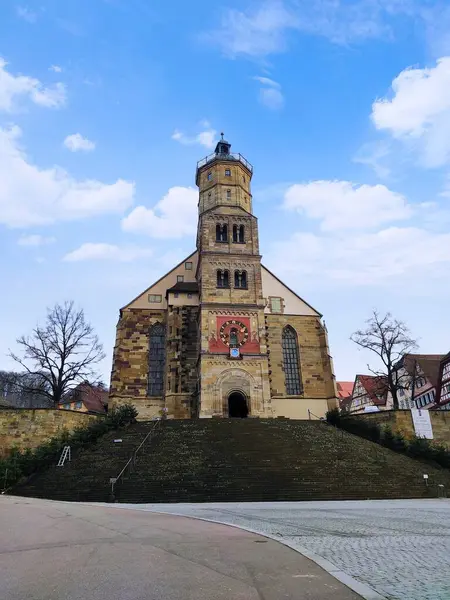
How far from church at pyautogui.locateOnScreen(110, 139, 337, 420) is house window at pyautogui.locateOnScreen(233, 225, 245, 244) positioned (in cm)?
10

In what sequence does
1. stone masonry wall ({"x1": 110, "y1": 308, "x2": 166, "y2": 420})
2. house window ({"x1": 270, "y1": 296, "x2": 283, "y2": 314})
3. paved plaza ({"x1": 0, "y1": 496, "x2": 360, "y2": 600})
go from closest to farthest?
1. paved plaza ({"x1": 0, "y1": 496, "x2": 360, "y2": 600})
2. stone masonry wall ({"x1": 110, "y1": 308, "x2": 166, "y2": 420})
3. house window ({"x1": 270, "y1": 296, "x2": 283, "y2": 314})

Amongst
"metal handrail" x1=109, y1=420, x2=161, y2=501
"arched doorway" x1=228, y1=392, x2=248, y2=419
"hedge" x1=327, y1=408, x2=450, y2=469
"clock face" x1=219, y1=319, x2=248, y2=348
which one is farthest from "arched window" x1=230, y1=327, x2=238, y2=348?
"metal handrail" x1=109, y1=420, x2=161, y2=501

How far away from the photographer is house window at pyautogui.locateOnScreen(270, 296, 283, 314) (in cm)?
4131

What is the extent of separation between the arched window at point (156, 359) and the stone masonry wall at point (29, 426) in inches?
345

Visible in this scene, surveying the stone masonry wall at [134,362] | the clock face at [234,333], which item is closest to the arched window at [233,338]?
the clock face at [234,333]

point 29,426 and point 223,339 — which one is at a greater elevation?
point 223,339

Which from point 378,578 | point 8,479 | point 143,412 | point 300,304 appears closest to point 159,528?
point 378,578

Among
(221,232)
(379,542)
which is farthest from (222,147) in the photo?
(379,542)

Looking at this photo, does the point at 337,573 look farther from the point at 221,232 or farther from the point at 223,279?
the point at 221,232

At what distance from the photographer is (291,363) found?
3947cm

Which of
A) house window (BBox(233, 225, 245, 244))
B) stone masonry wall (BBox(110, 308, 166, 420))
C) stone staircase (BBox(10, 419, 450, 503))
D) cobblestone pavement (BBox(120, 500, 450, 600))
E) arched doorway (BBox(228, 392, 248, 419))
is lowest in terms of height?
cobblestone pavement (BBox(120, 500, 450, 600))

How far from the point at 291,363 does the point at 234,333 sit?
6878 mm

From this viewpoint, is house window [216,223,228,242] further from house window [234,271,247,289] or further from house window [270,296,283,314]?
house window [270,296,283,314]

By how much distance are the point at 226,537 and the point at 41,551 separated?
308 cm
